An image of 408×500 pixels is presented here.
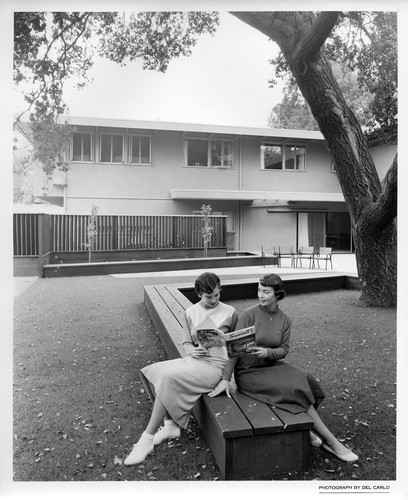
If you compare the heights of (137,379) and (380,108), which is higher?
(380,108)

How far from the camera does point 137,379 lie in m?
3.57

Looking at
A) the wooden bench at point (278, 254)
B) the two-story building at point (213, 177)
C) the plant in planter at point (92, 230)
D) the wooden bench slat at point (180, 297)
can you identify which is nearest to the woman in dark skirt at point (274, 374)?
the wooden bench slat at point (180, 297)

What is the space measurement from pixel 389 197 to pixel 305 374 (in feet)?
11.3

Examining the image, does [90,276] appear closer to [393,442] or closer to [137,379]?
[137,379]

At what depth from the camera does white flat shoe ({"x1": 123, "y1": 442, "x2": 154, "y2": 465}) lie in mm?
2445

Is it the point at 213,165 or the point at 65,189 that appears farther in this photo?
the point at 213,165

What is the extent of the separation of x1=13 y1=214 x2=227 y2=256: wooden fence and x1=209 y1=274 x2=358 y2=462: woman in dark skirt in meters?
7.18

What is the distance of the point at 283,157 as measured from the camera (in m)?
14.2

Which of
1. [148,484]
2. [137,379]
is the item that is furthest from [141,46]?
[148,484]

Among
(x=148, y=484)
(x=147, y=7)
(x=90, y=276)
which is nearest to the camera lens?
(x=148, y=484)

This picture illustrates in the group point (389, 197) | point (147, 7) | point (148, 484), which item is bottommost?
point (148, 484)

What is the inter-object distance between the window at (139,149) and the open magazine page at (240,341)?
10255mm

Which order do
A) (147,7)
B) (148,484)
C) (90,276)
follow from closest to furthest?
(148,484) → (147,7) → (90,276)

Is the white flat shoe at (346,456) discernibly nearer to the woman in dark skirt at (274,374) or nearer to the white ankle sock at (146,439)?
the woman in dark skirt at (274,374)
